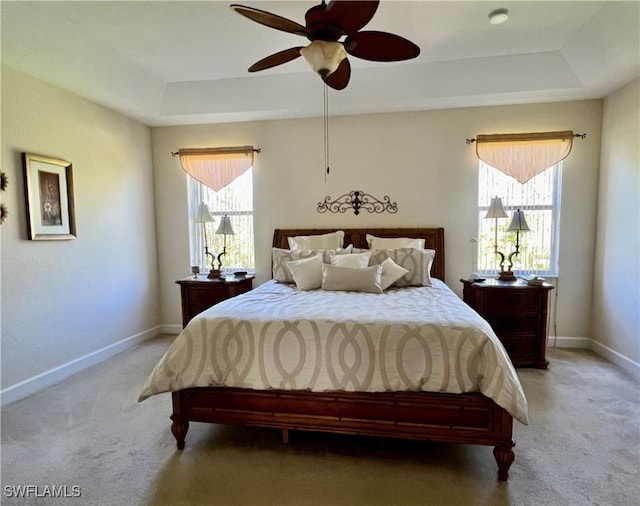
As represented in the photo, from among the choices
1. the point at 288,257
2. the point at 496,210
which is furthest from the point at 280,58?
the point at 496,210

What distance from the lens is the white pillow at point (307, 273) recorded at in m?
2.95

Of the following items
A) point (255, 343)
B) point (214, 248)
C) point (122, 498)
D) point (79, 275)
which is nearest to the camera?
point (122, 498)

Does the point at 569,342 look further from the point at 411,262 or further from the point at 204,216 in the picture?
the point at 204,216

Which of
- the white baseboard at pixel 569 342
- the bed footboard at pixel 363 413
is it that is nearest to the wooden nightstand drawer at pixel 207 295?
the bed footboard at pixel 363 413

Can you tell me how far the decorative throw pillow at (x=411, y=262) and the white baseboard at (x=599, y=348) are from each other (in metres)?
1.80

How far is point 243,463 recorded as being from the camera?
188 cm

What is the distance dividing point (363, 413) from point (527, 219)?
119 inches

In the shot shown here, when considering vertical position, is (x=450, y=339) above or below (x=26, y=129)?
below

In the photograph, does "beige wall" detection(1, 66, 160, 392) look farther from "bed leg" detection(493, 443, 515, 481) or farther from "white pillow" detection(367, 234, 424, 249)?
"bed leg" detection(493, 443, 515, 481)

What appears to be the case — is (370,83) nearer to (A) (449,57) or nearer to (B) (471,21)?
(A) (449,57)

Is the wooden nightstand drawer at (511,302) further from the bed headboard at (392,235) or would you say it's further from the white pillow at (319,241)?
the white pillow at (319,241)

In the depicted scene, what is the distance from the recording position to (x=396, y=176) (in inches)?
150

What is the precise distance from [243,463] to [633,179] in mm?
3873

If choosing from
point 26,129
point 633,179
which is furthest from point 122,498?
point 633,179
